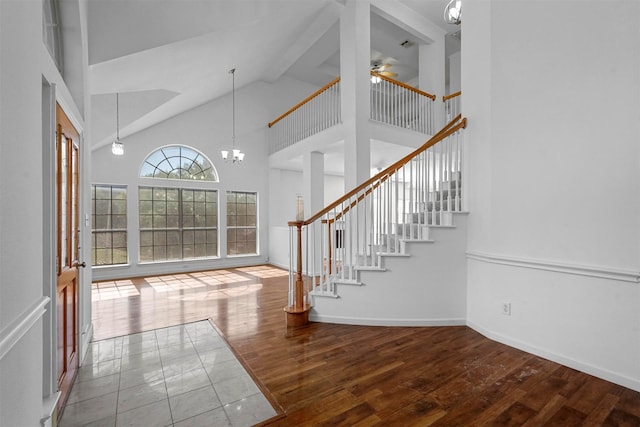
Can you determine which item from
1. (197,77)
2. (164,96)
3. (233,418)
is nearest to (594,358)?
(233,418)

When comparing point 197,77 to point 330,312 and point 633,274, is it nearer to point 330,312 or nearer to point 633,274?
point 330,312

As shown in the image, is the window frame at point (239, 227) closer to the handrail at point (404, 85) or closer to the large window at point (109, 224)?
the large window at point (109, 224)

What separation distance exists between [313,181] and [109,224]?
4.29 metres

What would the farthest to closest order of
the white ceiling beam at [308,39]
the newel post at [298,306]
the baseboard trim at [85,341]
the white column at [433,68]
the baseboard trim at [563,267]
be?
the white column at [433,68] < the white ceiling beam at [308,39] < the newel post at [298,306] < the baseboard trim at [85,341] < the baseboard trim at [563,267]

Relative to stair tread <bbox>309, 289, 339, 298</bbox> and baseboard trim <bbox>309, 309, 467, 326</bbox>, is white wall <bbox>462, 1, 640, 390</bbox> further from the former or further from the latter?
stair tread <bbox>309, 289, 339, 298</bbox>

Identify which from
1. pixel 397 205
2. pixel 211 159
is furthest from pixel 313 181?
pixel 397 205

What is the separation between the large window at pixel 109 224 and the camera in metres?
6.00

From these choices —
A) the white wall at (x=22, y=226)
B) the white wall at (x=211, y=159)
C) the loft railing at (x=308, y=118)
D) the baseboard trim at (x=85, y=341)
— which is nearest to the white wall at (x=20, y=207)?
the white wall at (x=22, y=226)

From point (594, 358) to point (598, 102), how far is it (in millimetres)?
1952

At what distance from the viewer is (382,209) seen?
11.1 feet

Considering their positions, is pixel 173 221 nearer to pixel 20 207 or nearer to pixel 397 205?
pixel 397 205

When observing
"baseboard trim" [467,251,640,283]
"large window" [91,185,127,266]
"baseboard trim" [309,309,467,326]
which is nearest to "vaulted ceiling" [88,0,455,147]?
"large window" [91,185,127,266]

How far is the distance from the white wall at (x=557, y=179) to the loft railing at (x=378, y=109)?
7.66ft

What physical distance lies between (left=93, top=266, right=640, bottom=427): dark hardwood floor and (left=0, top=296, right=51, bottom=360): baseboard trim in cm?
134
